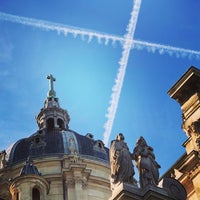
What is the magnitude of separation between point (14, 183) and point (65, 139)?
37.0 ft

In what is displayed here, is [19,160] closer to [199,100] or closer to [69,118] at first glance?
[69,118]

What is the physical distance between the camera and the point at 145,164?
11766 mm

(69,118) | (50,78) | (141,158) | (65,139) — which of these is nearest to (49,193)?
(65,139)

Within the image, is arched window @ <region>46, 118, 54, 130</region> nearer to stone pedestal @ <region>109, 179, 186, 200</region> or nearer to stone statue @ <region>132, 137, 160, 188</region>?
stone statue @ <region>132, 137, 160, 188</region>

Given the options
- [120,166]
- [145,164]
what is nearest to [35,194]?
[145,164]

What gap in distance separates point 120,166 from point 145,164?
2.31ft

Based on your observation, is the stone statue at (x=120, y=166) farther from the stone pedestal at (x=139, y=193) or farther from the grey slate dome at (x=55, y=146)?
the grey slate dome at (x=55, y=146)

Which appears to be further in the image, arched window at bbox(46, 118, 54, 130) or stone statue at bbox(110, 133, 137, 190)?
arched window at bbox(46, 118, 54, 130)

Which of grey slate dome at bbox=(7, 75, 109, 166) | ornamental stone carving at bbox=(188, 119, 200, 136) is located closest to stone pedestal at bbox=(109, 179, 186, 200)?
ornamental stone carving at bbox=(188, 119, 200, 136)

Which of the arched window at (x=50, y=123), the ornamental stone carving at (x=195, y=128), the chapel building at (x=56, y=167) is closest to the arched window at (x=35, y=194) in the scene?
the chapel building at (x=56, y=167)

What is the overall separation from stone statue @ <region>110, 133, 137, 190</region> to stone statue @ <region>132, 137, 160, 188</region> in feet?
Result: 0.88

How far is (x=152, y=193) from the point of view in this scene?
34.6ft

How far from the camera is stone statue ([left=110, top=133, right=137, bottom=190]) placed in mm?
11266

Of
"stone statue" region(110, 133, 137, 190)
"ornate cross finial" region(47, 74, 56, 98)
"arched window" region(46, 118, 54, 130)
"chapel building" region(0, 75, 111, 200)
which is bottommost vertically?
"stone statue" region(110, 133, 137, 190)
